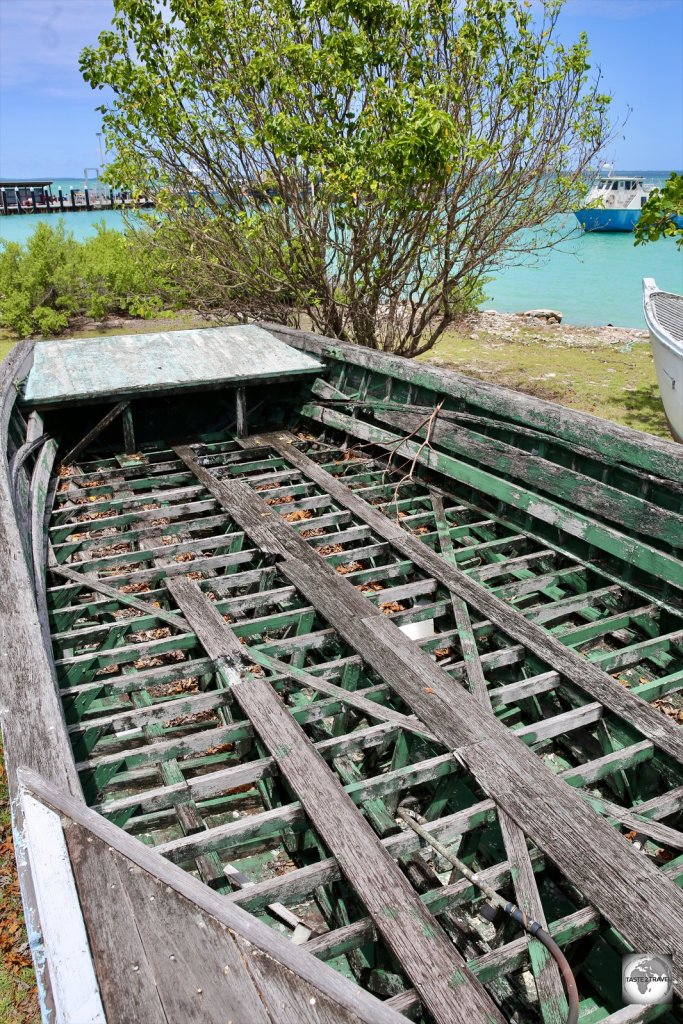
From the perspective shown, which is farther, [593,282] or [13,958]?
[593,282]

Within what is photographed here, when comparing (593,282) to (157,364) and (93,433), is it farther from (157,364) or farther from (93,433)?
(93,433)

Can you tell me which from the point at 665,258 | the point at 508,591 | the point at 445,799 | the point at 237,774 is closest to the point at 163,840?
the point at 237,774

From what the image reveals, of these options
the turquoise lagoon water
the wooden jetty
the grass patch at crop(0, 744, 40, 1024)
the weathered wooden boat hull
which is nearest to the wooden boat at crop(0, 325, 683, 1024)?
the grass patch at crop(0, 744, 40, 1024)

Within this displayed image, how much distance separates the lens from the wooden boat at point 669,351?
397 inches

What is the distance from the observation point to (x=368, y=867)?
111 inches

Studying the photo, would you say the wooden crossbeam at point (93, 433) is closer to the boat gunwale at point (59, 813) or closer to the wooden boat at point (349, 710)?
the wooden boat at point (349, 710)

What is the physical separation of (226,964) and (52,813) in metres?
0.72

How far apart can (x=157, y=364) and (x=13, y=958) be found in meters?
5.27

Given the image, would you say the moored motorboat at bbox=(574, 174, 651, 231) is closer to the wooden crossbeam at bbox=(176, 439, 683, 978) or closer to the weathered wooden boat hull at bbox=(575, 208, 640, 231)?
the weathered wooden boat hull at bbox=(575, 208, 640, 231)

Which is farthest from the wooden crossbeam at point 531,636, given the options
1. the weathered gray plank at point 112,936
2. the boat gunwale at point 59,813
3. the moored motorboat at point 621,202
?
the moored motorboat at point 621,202

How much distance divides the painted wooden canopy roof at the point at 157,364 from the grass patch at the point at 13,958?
3.87 meters

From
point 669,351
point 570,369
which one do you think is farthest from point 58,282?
point 669,351

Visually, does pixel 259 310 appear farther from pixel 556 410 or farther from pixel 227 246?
pixel 556 410

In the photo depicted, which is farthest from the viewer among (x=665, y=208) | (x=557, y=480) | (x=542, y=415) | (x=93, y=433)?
(x=665, y=208)
